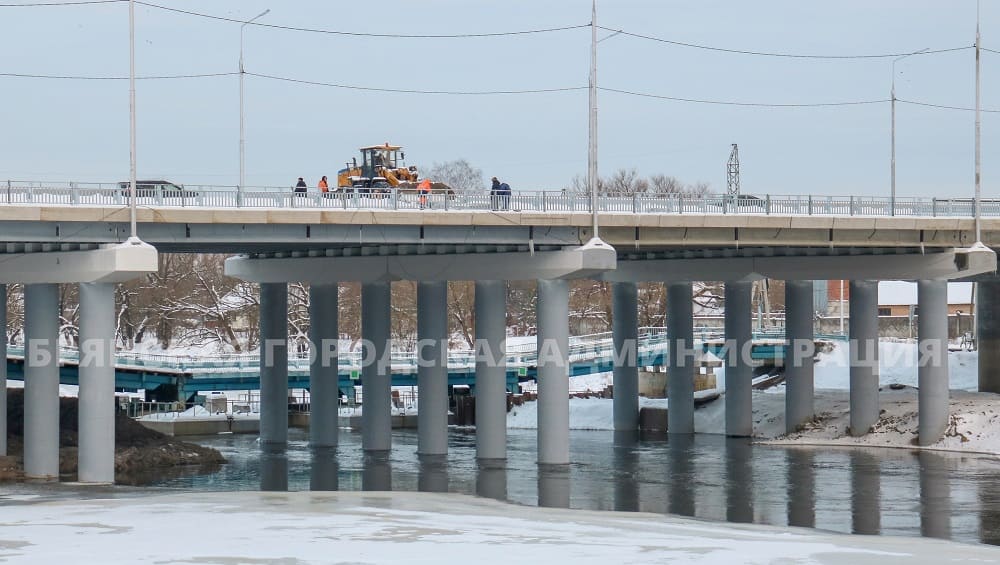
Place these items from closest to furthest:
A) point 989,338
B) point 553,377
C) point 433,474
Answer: point 433,474
point 553,377
point 989,338

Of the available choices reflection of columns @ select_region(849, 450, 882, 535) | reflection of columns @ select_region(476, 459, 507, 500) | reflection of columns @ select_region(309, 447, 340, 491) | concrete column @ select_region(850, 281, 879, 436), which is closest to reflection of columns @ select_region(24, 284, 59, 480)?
reflection of columns @ select_region(309, 447, 340, 491)

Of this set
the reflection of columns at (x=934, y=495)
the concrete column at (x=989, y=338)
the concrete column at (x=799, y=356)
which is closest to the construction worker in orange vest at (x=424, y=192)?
the reflection of columns at (x=934, y=495)

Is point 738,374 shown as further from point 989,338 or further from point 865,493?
point 865,493

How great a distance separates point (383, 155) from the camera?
67.1 metres

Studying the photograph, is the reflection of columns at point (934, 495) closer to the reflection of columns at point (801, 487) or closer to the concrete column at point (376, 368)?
the reflection of columns at point (801, 487)

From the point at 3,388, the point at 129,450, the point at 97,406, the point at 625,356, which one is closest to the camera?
the point at 97,406

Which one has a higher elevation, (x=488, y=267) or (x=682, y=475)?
(x=488, y=267)

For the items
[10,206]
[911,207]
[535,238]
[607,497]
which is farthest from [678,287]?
[10,206]

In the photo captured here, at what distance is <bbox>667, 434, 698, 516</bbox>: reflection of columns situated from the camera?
46.7 metres

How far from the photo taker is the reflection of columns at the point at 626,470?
4777cm

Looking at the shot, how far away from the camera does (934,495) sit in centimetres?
4972

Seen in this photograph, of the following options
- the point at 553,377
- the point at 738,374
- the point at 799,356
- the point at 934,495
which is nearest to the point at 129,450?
the point at 553,377

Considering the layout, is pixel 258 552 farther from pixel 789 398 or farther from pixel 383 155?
pixel 789 398

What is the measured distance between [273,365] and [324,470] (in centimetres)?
1349
